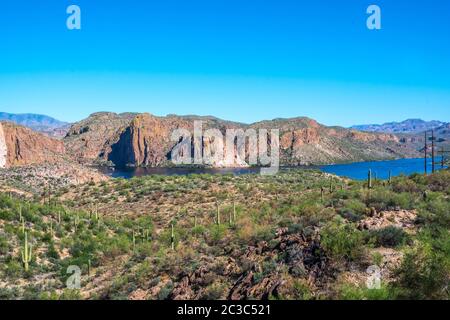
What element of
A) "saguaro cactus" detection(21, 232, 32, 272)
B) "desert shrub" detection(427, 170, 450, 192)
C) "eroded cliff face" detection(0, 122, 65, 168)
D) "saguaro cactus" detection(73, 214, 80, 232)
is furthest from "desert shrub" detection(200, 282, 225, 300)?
"eroded cliff face" detection(0, 122, 65, 168)

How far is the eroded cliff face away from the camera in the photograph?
126 metres

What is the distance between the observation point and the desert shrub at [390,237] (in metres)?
15.0

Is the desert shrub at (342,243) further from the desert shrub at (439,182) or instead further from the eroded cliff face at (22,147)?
the eroded cliff face at (22,147)

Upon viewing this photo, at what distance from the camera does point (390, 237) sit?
15.1 meters

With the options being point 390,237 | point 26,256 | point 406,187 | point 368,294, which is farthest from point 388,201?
point 26,256

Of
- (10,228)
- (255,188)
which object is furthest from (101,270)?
(255,188)

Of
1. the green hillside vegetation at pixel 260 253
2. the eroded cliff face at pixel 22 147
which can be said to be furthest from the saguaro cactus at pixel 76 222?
the eroded cliff face at pixel 22 147

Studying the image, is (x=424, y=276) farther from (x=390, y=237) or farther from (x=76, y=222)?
(x=76, y=222)

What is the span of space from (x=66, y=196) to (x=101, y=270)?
3846 centimetres

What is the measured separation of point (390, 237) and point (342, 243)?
2.30 meters

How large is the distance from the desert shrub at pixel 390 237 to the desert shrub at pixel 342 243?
61 cm

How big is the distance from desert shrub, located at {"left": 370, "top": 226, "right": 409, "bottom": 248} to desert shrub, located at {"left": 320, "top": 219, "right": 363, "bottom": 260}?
0.61m
